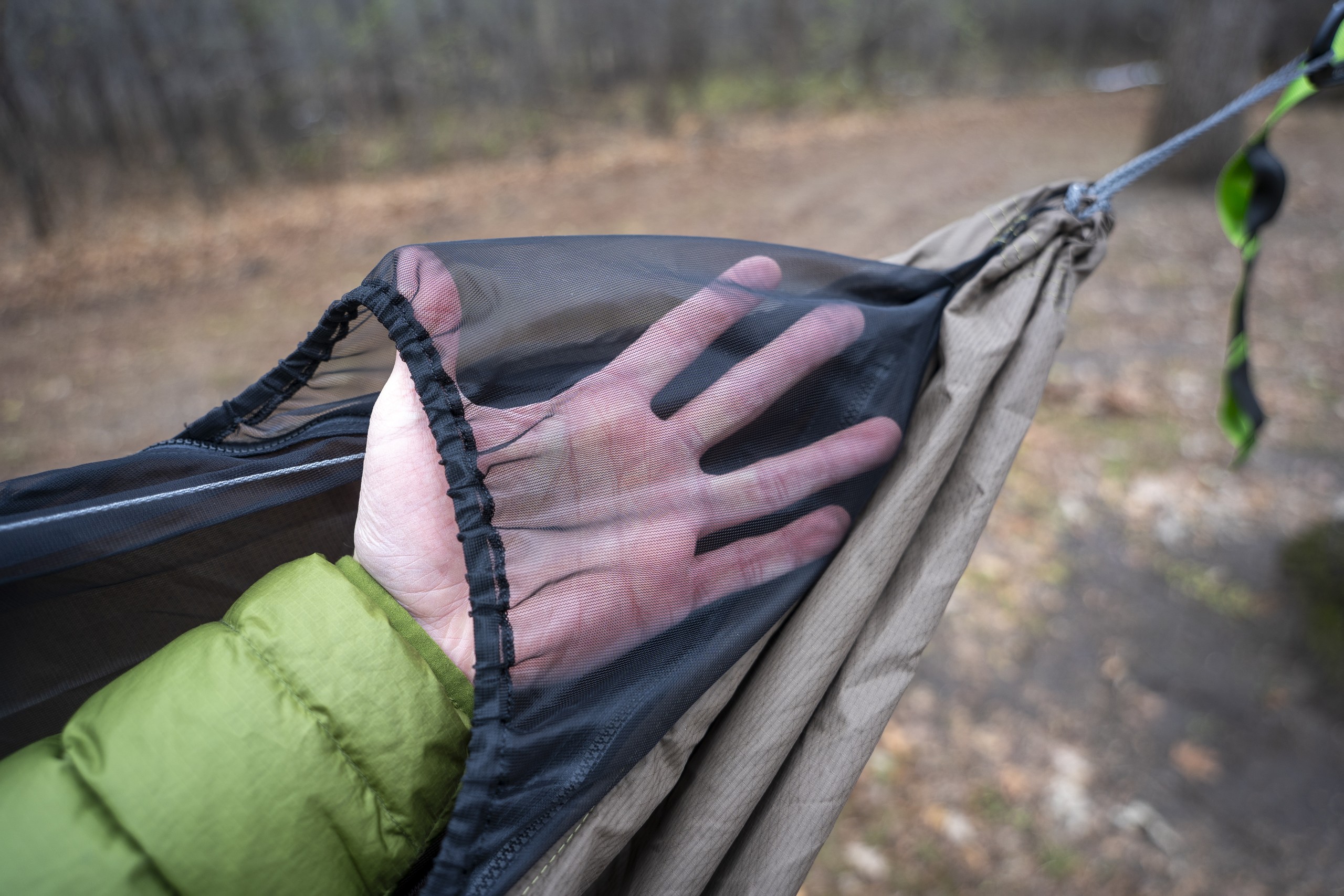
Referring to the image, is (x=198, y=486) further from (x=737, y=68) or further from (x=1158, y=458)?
(x=737, y=68)

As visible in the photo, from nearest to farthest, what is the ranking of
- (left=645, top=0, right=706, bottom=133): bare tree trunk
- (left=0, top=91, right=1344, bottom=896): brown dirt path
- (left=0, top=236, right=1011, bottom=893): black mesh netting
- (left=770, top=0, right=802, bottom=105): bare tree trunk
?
1. (left=0, top=236, right=1011, bottom=893): black mesh netting
2. (left=0, top=91, right=1344, bottom=896): brown dirt path
3. (left=645, top=0, right=706, bottom=133): bare tree trunk
4. (left=770, top=0, right=802, bottom=105): bare tree trunk

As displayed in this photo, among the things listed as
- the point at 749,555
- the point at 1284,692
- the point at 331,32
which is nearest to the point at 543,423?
the point at 749,555

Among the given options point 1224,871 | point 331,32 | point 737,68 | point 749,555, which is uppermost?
point 331,32

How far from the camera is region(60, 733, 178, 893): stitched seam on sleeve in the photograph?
82 centimetres

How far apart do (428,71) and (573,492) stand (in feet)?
35.7

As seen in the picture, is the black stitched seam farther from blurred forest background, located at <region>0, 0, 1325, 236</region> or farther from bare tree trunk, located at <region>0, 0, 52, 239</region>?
bare tree trunk, located at <region>0, 0, 52, 239</region>

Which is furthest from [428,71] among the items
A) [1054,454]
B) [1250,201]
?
[1250,201]

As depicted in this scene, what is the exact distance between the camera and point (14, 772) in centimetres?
84

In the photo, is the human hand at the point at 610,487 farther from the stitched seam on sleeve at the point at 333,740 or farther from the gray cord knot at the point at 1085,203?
the gray cord knot at the point at 1085,203

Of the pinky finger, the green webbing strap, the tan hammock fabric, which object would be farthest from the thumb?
the green webbing strap

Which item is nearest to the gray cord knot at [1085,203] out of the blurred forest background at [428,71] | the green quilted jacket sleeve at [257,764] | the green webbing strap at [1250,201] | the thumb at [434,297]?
the green webbing strap at [1250,201]

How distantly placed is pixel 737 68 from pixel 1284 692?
39.5 feet

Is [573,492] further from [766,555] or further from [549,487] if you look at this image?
[766,555]

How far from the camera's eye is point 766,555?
115 cm
